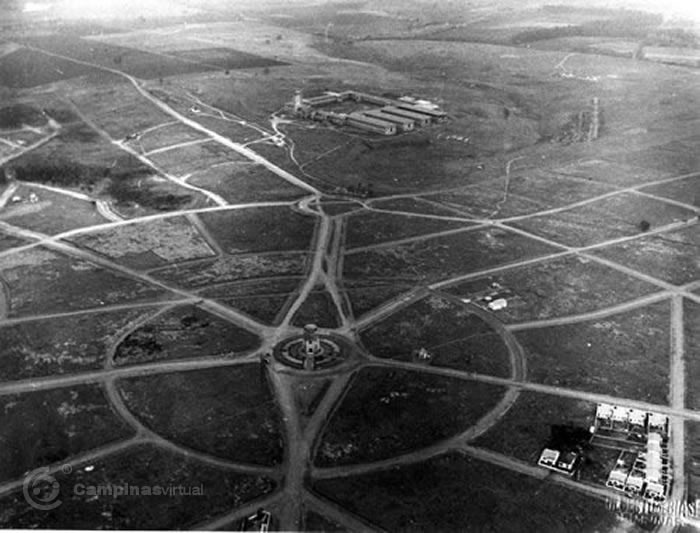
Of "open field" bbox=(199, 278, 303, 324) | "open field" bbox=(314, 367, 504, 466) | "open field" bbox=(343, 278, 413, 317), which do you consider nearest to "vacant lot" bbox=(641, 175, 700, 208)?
"open field" bbox=(343, 278, 413, 317)

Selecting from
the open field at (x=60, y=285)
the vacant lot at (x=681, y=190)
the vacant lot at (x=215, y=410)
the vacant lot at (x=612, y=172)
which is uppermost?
the vacant lot at (x=215, y=410)

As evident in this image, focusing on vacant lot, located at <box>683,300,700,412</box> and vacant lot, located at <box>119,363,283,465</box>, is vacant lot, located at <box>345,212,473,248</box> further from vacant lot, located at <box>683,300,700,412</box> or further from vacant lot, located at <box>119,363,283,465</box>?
vacant lot, located at <box>119,363,283,465</box>

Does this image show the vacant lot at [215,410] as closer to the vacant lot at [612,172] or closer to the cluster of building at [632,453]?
the cluster of building at [632,453]

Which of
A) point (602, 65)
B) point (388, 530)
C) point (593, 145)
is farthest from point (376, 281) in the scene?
point (602, 65)

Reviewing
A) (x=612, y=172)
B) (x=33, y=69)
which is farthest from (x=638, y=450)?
(x=33, y=69)

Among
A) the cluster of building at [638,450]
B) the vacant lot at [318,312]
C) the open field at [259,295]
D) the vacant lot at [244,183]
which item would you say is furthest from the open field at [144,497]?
the vacant lot at [244,183]
